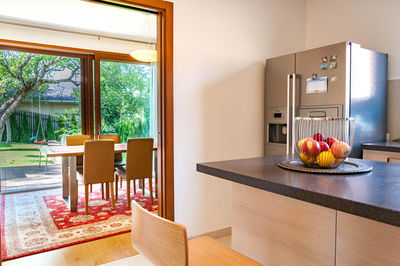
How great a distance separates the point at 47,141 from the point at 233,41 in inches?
137

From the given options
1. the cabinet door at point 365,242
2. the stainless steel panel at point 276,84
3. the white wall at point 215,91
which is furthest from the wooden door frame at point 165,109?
the cabinet door at point 365,242

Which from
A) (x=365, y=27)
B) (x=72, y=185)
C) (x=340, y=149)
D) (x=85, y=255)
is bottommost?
(x=85, y=255)

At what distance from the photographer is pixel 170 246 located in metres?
0.81

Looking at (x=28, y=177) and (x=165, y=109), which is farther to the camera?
(x=28, y=177)

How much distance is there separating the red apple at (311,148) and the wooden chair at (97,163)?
2.61 meters

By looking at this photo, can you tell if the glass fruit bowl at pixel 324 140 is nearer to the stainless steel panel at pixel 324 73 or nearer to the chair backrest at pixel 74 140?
the stainless steel panel at pixel 324 73

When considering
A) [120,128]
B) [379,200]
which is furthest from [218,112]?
[120,128]

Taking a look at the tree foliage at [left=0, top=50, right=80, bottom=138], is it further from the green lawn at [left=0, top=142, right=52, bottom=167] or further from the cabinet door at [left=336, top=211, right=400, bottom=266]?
the cabinet door at [left=336, top=211, right=400, bottom=266]

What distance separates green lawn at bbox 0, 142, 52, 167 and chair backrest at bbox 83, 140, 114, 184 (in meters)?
1.80

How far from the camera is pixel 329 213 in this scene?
1.08 m

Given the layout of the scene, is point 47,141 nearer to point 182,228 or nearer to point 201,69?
point 201,69

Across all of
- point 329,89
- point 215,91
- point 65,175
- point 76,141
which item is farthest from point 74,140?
point 329,89

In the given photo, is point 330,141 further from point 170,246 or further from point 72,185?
point 72,185

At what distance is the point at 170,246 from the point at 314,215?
605mm
